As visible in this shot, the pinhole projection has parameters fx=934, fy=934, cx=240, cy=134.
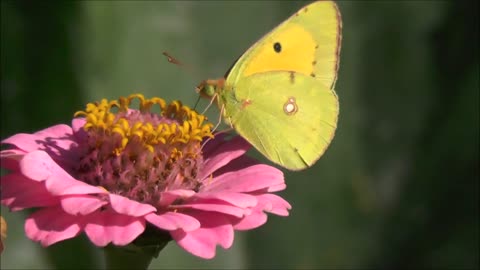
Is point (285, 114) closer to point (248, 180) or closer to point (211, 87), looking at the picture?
point (211, 87)

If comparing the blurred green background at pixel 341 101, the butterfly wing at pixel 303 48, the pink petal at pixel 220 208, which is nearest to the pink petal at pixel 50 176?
the pink petal at pixel 220 208

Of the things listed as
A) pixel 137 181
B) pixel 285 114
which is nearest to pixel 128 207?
pixel 137 181

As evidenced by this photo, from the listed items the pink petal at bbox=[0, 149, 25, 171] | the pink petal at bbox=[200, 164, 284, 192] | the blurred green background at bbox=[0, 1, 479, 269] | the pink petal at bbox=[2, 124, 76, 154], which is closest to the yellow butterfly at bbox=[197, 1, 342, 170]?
the pink petal at bbox=[200, 164, 284, 192]

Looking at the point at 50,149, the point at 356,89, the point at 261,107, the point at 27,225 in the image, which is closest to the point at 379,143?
the point at 356,89

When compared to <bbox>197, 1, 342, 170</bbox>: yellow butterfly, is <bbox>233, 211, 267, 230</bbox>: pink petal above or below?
below

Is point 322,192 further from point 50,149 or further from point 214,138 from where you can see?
point 50,149

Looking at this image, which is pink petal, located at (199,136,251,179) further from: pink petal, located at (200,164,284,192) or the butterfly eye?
the butterfly eye
